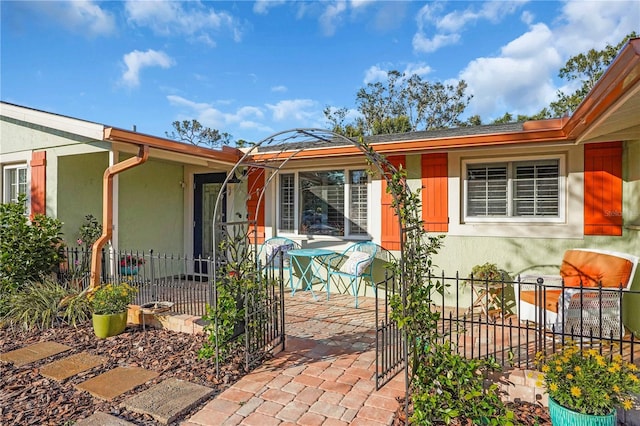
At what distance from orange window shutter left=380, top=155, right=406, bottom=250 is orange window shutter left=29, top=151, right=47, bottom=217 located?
5555 mm

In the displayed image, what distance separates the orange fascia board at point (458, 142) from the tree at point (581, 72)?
14136 millimetres

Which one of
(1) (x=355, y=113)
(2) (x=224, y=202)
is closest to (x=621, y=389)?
(2) (x=224, y=202)

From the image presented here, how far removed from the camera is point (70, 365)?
11.2 feet

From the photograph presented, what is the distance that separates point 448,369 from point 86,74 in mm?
9208

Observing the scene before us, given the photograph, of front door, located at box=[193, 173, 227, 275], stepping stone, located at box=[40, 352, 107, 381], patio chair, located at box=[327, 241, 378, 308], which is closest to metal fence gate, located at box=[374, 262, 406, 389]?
patio chair, located at box=[327, 241, 378, 308]

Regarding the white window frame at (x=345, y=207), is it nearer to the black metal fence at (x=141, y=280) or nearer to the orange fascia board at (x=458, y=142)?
the orange fascia board at (x=458, y=142)

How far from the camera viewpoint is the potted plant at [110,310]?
13.5ft

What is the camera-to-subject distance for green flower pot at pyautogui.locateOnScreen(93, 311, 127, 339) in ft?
13.5

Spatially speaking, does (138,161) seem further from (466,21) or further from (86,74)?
(466,21)

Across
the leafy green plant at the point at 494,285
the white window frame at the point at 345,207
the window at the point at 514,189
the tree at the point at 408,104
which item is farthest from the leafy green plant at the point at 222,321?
the tree at the point at 408,104

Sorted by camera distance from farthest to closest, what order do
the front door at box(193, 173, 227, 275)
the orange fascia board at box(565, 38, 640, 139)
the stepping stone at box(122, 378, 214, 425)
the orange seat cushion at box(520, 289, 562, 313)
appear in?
1. the front door at box(193, 173, 227, 275)
2. the orange seat cushion at box(520, 289, 562, 313)
3. the stepping stone at box(122, 378, 214, 425)
4. the orange fascia board at box(565, 38, 640, 139)

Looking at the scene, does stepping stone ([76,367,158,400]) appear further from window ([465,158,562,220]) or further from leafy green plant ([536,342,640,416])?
window ([465,158,562,220])

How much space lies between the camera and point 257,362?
328 cm

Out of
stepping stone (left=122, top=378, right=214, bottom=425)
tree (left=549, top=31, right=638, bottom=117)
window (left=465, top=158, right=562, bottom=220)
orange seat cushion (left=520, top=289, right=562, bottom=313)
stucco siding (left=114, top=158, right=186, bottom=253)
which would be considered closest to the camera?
stepping stone (left=122, top=378, right=214, bottom=425)
